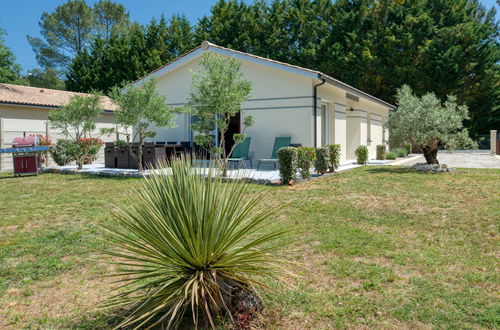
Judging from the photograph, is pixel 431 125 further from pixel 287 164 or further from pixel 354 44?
pixel 354 44

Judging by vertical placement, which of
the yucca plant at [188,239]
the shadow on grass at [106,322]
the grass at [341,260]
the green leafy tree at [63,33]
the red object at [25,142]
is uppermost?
the green leafy tree at [63,33]

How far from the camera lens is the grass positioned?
3113 mm

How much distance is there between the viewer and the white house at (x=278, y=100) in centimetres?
1267

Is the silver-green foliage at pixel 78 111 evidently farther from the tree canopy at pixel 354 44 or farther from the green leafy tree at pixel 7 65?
the green leafy tree at pixel 7 65

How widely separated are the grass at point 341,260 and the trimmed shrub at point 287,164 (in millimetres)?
781

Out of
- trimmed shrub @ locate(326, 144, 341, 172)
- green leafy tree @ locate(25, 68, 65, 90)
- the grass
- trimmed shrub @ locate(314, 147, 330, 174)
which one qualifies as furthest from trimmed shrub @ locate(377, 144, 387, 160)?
green leafy tree @ locate(25, 68, 65, 90)

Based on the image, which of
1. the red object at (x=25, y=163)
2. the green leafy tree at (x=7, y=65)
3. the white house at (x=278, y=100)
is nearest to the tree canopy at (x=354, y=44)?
the green leafy tree at (x=7, y=65)

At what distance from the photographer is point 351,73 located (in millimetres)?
29125

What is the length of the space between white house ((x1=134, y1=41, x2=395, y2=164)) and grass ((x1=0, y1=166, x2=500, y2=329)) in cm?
498

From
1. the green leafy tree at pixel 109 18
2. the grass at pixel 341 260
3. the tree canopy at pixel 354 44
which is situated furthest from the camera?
the green leafy tree at pixel 109 18

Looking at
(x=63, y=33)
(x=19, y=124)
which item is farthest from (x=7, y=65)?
(x=19, y=124)

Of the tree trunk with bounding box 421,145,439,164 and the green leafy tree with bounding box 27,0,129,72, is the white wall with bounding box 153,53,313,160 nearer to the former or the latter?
the tree trunk with bounding box 421,145,439,164

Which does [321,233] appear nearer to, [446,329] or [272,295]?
[272,295]

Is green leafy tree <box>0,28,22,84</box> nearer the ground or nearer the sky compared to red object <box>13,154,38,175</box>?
nearer the sky
